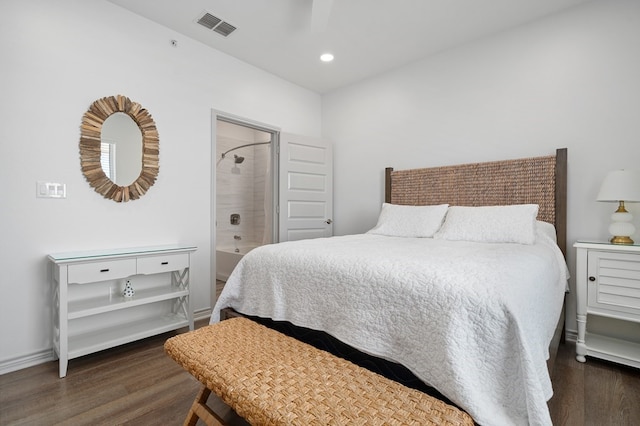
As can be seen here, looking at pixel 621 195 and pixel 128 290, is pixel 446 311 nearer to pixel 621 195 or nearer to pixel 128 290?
pixel 621 195

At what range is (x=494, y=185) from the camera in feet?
9.41

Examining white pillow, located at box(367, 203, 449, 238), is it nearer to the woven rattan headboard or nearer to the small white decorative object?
the woven rattan headboard

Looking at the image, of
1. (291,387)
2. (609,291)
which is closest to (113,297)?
(291,387)

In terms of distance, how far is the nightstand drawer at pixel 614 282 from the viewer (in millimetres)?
2012

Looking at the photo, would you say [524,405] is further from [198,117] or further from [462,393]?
[198,117]

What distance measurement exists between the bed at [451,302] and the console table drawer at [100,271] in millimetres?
779

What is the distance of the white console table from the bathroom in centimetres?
226

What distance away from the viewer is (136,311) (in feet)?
8.73

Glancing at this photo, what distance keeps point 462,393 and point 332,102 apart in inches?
153

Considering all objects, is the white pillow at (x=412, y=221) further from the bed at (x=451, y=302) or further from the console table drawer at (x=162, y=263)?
the console table drawer at (x=162, y=263)

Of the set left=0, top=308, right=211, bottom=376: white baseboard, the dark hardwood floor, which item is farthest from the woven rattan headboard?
left=0, top=308, right=211, bottom=376: white baseboard

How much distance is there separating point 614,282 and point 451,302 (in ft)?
5.77

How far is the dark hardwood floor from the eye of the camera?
1580mm

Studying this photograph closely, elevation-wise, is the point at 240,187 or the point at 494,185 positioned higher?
the point at 240,187
